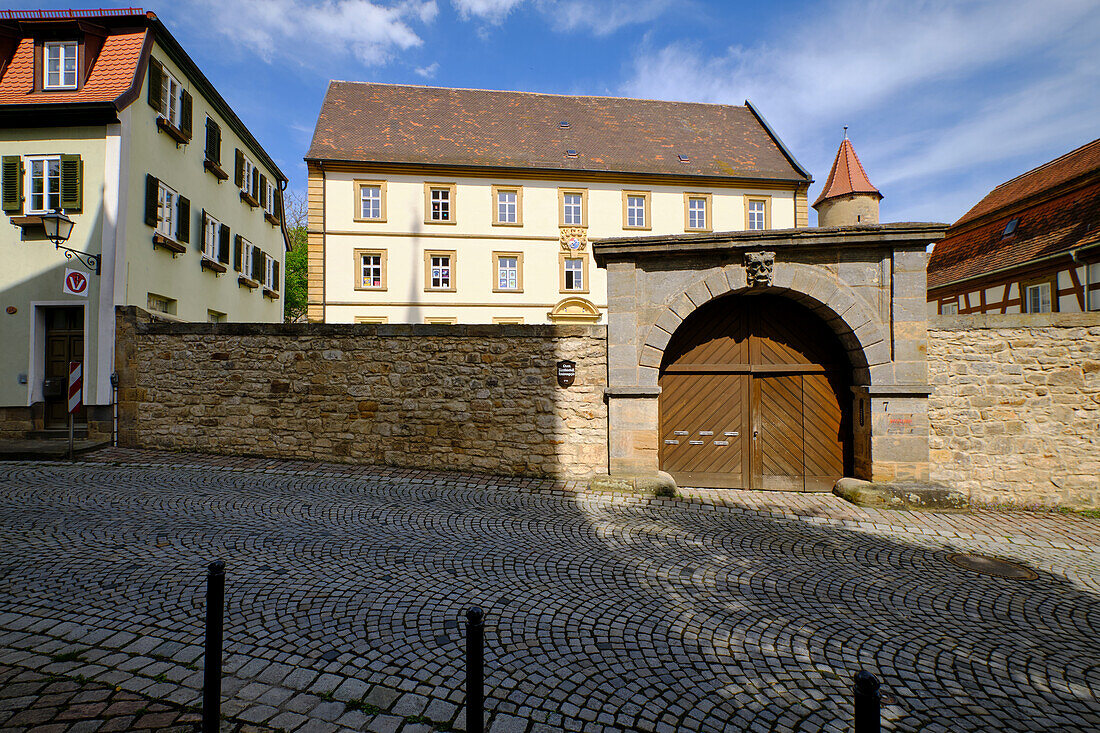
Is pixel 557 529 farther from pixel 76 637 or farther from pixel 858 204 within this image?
pixel 858 204

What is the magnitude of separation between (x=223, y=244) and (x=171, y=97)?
3871mm

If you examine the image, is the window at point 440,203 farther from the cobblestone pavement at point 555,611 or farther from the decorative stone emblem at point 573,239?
the cobblestone pavement at point 555,611

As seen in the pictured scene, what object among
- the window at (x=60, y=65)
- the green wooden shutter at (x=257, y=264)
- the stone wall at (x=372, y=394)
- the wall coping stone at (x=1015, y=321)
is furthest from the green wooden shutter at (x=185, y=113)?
the wall coping stone at (x=1015, y=321)

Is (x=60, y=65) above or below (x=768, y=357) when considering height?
above

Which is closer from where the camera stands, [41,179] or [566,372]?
[566,372]

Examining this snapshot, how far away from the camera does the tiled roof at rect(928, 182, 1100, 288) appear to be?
44.0 ft

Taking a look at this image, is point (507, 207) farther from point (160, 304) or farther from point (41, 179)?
point (41, 179)

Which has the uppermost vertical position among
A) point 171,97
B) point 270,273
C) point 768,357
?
point 171,97

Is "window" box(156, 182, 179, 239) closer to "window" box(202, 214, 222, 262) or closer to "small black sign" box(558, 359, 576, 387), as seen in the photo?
"window" box(202, 214, 222, 262)

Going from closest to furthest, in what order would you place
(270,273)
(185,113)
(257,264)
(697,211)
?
(185,113) → (257,264) → (270,273) → (697,211)

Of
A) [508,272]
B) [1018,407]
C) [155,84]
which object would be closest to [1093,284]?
[1018,407]

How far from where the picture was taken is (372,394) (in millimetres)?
8500

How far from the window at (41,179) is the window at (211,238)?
3347 mm

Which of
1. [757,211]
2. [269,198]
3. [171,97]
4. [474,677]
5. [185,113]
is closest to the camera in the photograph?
[474,677]
